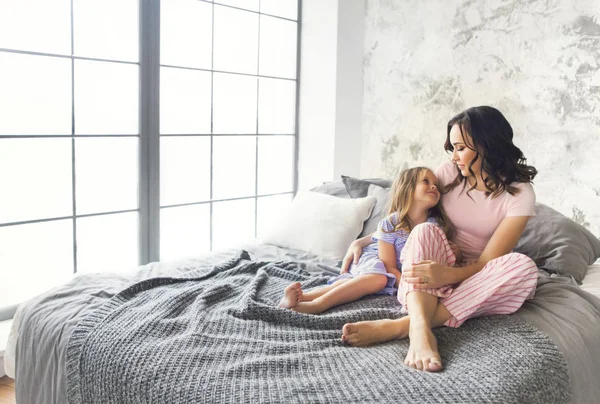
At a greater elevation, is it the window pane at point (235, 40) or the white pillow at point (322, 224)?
the window pane at point (235, 40)

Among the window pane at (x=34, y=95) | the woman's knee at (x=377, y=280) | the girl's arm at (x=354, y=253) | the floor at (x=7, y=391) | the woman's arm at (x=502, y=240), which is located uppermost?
the window pane at (x=34, y=95)

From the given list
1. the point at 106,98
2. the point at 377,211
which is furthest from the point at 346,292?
the point at 106,98

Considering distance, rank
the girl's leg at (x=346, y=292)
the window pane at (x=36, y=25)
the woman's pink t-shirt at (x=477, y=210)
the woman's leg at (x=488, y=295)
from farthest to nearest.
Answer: the window pane at (x=36, y=25)
the woman's pink t-shirt at (x=477, y=210)
the girl's leg at (x=346, y=292)
the woman's leg at (x=488, y=295)

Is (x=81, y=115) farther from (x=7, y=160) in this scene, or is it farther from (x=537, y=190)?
(x=537, y=190)

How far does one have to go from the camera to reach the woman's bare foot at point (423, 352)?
157cm

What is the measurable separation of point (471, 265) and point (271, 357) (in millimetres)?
796

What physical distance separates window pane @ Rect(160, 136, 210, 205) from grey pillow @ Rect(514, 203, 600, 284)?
1.89 meters

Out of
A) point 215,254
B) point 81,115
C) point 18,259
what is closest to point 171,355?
point 215,254

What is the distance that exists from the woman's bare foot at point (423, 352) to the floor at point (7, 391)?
1.66m

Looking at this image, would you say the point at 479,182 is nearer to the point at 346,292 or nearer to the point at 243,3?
the point at 346,292

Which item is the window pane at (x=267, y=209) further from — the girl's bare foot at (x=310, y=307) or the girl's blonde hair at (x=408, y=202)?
the girl's bare foot at (x=310, y=307)

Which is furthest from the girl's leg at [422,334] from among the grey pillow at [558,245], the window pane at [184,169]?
the window pane at [184,169]

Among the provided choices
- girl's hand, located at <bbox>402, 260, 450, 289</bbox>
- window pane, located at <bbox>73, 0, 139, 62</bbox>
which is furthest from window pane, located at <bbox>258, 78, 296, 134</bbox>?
girl's hand, located at <bbox>402, 260, 450, 289</bbox>

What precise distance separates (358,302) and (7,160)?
169 cm
